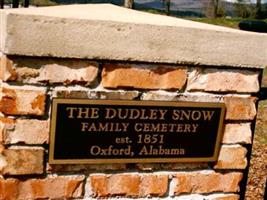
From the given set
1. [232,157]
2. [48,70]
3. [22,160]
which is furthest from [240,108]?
[22,160]

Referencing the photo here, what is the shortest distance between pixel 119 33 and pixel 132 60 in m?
0.13

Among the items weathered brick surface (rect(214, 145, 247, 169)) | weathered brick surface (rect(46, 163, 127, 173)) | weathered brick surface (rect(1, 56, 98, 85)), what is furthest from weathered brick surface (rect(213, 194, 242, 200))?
weathered brick surface (rect(1, 56, 98, 85))

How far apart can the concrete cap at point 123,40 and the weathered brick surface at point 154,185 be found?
0.54 meters

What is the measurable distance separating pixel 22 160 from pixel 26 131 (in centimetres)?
13

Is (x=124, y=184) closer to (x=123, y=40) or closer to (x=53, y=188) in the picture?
(x=53, y=188)

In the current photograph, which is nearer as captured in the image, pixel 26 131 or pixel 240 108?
pixel 26 131

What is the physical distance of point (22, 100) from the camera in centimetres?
200

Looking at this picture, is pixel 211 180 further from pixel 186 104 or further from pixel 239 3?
pixel 239 3

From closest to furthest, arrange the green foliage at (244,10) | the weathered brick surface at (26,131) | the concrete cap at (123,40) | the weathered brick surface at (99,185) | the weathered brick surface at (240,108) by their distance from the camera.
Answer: the concrete cap at (123,40) < the weathered brick surface at (26,131) < the weathered brick surface at (99,185) < the weathered brick surface at (240,108) < the green foliage at (244,10)

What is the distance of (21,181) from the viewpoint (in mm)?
2082

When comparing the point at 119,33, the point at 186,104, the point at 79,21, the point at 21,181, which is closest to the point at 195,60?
the point at 186,104

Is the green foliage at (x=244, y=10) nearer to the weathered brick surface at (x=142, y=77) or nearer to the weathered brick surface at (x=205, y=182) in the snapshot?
the weathered brick surface at (x=205, y=182)

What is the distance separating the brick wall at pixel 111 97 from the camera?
79.2 inches

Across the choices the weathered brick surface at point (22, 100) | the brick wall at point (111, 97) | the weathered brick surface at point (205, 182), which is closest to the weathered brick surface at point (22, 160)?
the brick wall at point (111, 97)
